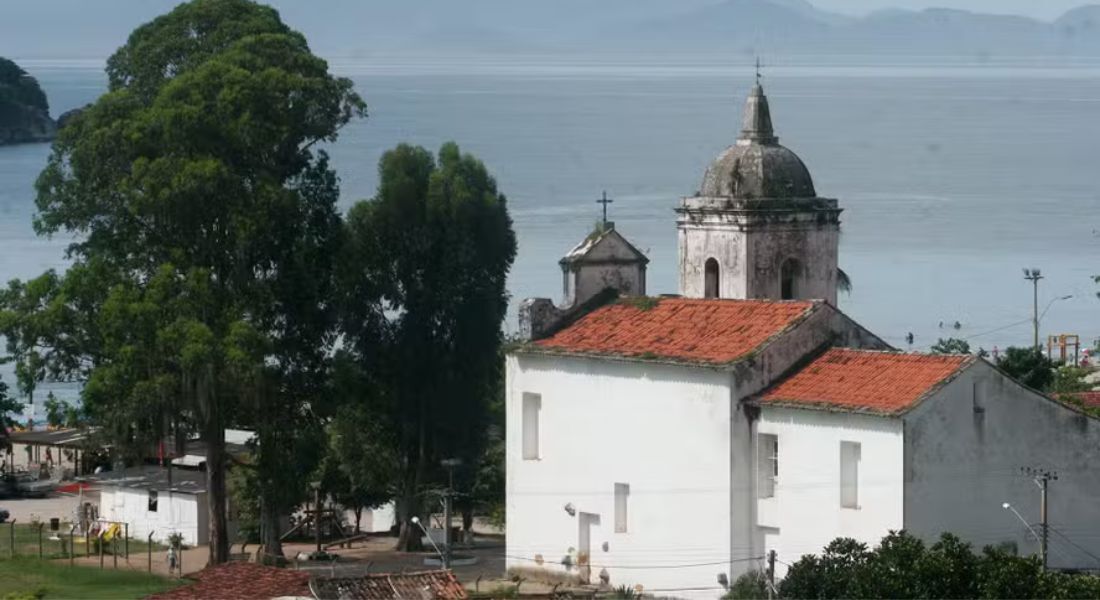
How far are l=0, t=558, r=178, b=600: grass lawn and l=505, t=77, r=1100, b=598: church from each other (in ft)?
20.6

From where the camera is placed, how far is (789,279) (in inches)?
1844

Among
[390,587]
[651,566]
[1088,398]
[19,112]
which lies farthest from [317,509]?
[19,112]

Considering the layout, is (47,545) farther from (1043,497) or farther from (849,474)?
(1043,497)

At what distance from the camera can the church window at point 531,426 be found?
4481 cm

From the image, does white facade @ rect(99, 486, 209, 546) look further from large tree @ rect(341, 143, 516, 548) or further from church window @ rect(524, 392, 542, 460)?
church window @ rect(524, 392, 542, 460)

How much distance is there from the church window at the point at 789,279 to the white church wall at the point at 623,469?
4.92 m

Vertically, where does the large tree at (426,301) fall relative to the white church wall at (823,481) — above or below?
above

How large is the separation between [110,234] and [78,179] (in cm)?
114

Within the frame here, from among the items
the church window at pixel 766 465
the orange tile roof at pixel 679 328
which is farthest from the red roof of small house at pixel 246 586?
the orange tile roof at pixel 679 328

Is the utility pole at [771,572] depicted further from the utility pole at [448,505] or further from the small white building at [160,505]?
the small white building at [160,505]

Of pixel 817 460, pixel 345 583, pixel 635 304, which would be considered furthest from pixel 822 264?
pixel 345 583

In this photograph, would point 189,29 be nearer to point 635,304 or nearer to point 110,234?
point 110,234

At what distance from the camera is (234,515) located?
167 feet

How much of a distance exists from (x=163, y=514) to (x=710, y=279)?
37.2ft
